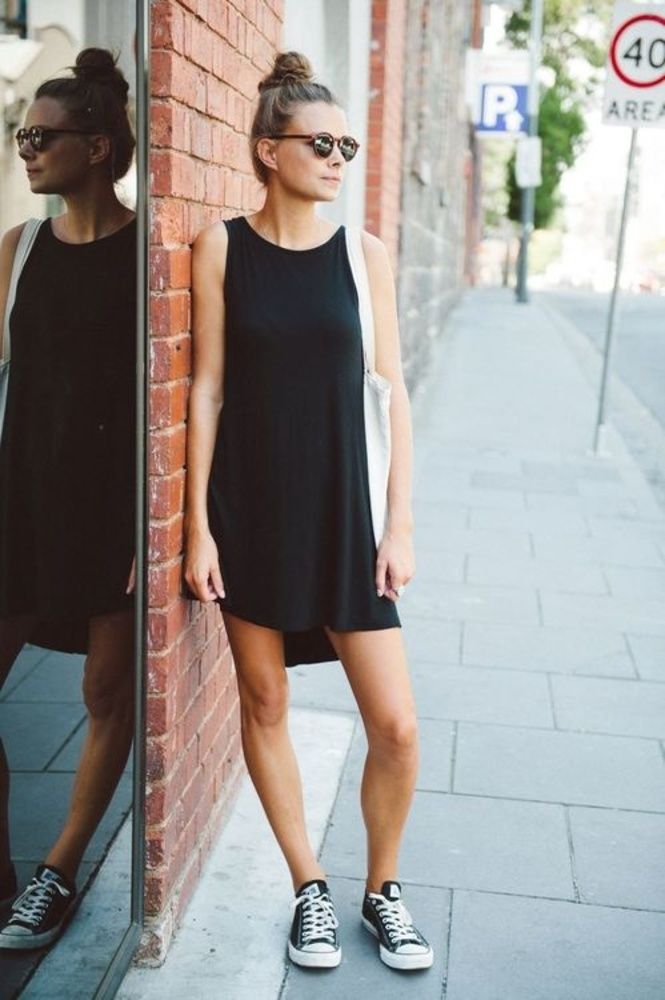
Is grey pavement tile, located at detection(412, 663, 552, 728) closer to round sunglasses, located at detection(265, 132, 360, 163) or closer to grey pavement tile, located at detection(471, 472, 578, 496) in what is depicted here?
round sunglasses, located at detection(265, 132, 360, 163)

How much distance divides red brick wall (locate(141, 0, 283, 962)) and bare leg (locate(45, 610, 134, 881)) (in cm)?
7

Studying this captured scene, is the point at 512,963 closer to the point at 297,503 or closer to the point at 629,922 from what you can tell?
the point at 629,922

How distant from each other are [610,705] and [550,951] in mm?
1811

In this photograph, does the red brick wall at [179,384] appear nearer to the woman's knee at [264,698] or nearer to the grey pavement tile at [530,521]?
the woman's knee at [264,698]

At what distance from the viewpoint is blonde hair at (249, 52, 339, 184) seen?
9.57ft

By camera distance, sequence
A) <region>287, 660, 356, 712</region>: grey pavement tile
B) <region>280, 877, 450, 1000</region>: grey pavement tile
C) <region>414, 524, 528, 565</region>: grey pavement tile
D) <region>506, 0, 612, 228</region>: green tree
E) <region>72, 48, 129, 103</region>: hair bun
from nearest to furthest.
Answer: <region>72, 48, 129, 103</region>: hair bun, <region>280, 877, 450, 1000</region>: grey pavement tile, <region>287, 660, 356, 712</region>: grey pavement tile, <region>414, 524, 528, 565</region>: grey pavement tile, <region>506, 0, 612, 228</region>: green tree

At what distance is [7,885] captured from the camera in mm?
2633

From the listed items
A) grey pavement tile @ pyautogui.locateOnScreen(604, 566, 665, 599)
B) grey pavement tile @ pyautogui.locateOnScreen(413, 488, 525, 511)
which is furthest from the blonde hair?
grey pavement tile @ pyautogui.locateOnScreen(413, 488, 525, 511)

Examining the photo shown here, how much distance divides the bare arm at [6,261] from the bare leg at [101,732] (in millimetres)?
711

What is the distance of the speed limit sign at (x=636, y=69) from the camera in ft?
29.9

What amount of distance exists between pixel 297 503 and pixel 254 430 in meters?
0.19

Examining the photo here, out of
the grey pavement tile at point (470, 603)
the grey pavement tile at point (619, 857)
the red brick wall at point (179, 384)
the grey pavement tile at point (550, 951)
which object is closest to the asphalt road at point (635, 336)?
the grey pavement tile at point (470, 603)

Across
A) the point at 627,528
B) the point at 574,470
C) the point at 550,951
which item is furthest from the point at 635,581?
the point at 550,951

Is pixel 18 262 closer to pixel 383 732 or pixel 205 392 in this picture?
pixel 205 392
